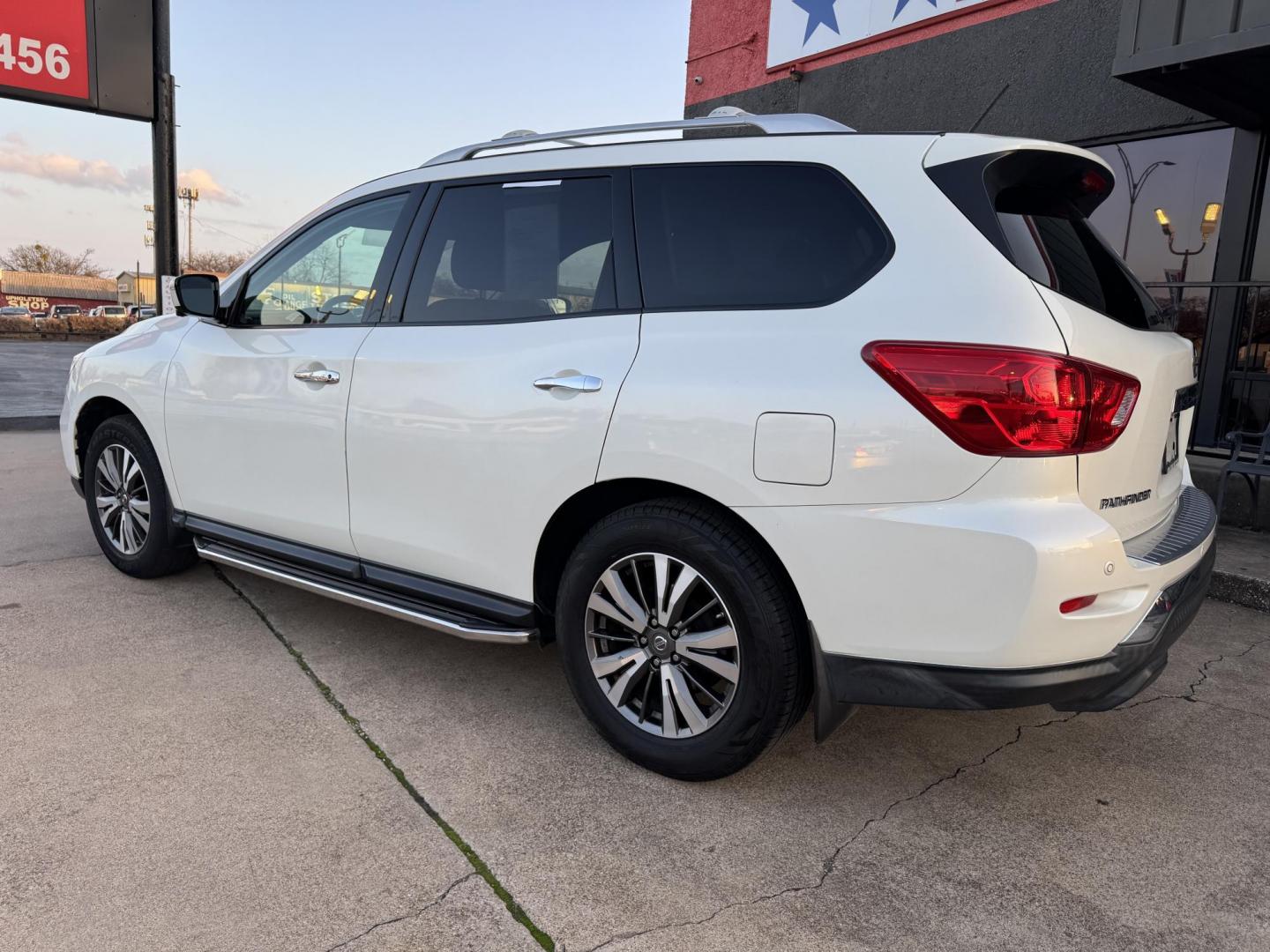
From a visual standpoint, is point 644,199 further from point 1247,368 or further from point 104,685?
point 1247,368

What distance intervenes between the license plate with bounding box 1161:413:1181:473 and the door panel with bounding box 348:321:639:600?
1.54 metres

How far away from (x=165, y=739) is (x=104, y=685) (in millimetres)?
559

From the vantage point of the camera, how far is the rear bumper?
2145mm

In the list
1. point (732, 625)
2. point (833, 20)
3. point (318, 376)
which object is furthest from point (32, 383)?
point (732, 625)

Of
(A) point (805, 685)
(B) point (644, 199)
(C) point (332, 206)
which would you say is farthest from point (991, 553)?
(C) point (332, 206)

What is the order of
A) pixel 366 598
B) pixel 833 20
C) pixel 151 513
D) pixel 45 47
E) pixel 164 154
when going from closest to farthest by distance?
1. pixel 366 598
2. pixel 151 513
3. pixel 833 20
4. pixel 45 47
5. pixel 164 154

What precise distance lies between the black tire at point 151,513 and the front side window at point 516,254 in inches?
70.0

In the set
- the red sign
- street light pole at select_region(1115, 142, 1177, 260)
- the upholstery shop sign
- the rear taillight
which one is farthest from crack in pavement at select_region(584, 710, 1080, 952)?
the red sign

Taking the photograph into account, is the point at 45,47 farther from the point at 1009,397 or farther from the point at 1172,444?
the point at 1172,444

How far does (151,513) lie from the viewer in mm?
4199

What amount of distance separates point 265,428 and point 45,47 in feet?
29.8

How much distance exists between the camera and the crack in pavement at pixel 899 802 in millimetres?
2062

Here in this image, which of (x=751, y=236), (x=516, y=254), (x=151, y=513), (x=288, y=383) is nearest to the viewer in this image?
(x=751, y=236)

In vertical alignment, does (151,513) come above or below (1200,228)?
below
